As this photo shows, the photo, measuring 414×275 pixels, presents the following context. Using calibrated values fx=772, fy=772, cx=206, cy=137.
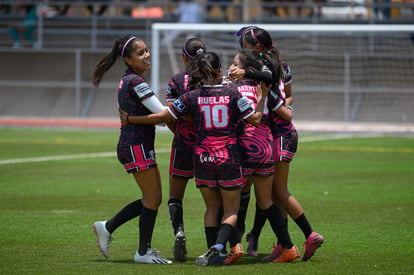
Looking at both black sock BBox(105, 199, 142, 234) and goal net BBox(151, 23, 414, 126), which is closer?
black sock BBox(105, 199, 142, 234)

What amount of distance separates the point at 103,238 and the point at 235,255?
1.35 m

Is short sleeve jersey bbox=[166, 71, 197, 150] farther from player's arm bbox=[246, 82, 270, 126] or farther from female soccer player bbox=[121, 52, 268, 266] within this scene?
player's arm bbox=[246, 82, 270, 126]

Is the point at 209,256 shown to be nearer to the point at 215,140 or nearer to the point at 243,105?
the point at 215,140

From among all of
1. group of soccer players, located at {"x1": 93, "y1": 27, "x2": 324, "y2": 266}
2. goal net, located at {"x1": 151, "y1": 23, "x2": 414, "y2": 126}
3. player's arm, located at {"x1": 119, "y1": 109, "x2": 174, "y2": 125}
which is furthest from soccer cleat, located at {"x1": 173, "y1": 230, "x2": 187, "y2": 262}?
goal net, located at {"x1": 151, "y1": 23, "x2": 414, "y2": 126}

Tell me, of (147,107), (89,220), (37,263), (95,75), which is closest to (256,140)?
(147,107)

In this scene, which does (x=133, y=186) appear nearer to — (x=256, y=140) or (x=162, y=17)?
(x=256, y=140)

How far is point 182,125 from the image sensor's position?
7773 millimetres

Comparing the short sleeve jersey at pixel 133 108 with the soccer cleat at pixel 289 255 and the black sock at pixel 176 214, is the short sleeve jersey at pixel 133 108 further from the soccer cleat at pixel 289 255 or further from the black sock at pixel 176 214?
the soccer cleat at pixel 289 255

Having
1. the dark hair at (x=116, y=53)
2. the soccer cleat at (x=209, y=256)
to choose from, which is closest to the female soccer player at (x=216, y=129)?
the soccer cleat at (x=209, y=256)

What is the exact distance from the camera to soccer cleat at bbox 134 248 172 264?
7.46 meters

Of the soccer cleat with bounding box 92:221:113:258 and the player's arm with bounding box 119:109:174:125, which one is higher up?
the player's arm with bounding box 119:109:174:125

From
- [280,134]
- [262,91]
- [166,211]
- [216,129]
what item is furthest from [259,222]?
[166,211]

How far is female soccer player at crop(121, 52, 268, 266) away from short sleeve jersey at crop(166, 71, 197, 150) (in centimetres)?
41

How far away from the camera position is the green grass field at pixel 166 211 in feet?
24.1
